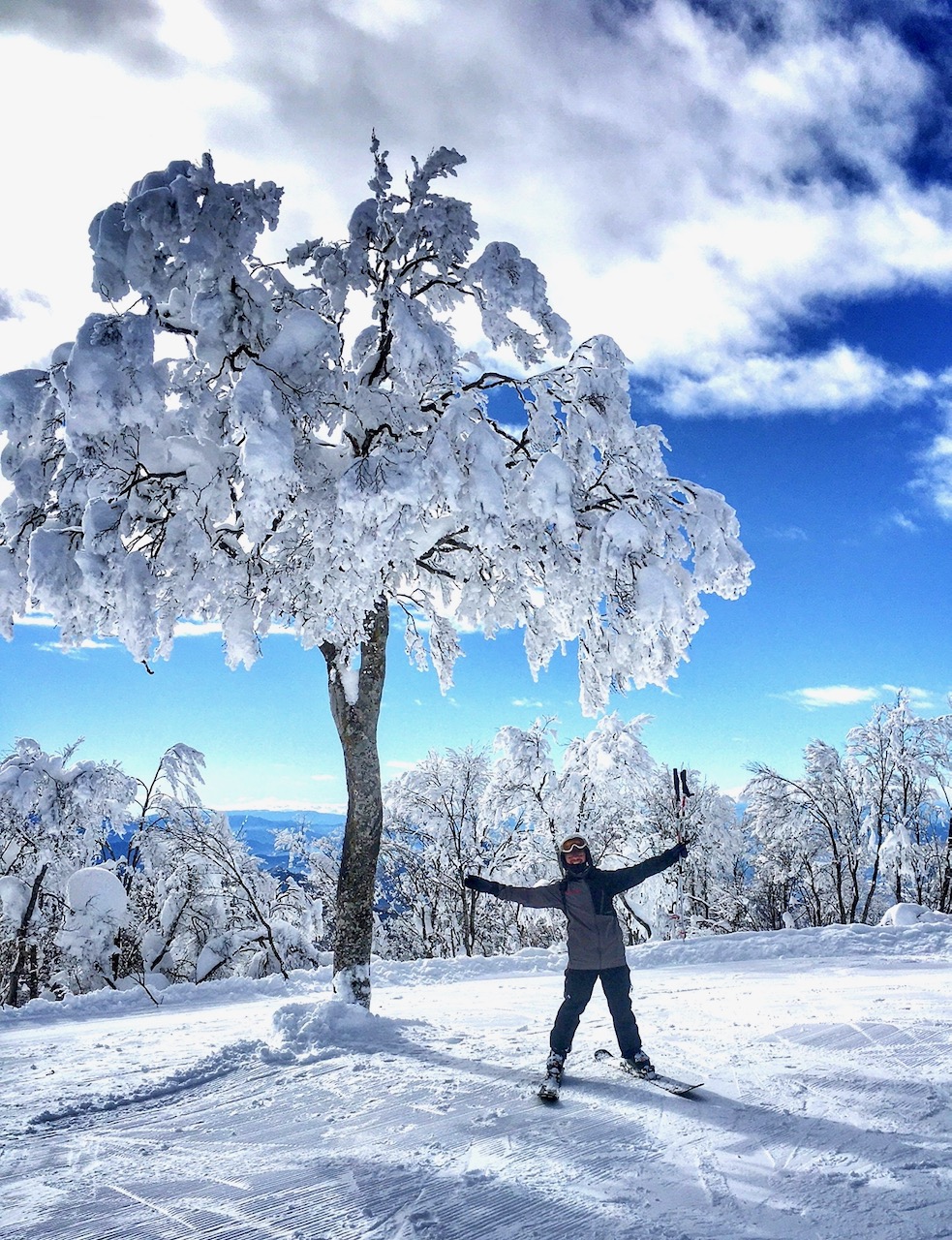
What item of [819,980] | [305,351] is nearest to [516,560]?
[305,351]

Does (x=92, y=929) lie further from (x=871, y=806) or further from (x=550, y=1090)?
(x=871, y=806)

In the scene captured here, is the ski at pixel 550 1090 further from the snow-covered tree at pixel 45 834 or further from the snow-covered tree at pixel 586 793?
the snow-covered tree at pixel 586 793

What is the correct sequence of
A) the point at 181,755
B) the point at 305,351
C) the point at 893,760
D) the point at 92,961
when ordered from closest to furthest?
the point at 305,351
the point at 92,961
the point at 181,755
the point at 893,760

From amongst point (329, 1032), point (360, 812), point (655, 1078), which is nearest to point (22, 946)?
point (360, 812)

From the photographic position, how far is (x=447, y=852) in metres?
24.7

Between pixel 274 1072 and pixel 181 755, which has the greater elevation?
pixel 181 755

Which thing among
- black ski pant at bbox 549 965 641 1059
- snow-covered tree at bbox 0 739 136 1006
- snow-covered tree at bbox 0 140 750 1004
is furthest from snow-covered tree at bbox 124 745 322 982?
black ski pant at bbox 549 965 641 1059

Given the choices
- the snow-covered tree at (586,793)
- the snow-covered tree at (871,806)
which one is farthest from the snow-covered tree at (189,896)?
the snow-covered tree at (871,806)

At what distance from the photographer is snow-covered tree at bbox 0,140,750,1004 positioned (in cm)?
507

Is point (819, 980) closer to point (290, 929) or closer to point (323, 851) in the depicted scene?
point (290, 929)

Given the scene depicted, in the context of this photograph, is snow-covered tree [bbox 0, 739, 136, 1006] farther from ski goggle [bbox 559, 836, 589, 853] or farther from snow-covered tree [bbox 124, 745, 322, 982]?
ski goggle [bbox 559, 836, 589, 853]

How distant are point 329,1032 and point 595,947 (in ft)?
8.91

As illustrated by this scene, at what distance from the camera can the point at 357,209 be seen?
630 cm

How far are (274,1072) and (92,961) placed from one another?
31.1ft
